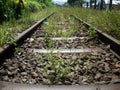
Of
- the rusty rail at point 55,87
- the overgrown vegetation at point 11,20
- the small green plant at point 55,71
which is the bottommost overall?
the overgrown vegetation at point 11,20

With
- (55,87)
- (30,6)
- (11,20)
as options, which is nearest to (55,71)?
(55,87)

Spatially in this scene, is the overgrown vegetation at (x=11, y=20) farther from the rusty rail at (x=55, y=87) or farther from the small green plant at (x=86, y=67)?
the rusty rail at (x=55, y=87)

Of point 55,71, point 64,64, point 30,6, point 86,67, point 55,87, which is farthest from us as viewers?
point 30,6

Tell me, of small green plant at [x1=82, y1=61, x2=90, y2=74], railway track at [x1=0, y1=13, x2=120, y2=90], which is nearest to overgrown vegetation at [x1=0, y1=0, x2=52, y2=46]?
railway track at [x1=0, y1=13, x2=120, y2=90]

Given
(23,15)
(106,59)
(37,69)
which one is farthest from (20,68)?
(23,15)

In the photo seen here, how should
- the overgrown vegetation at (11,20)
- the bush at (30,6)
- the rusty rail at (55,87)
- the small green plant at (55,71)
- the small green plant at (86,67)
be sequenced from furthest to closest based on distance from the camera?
the bush at (30,6)
the overgrown vegetation at (11,20)
the small green plant at (86,67)
the small green plant at (55,71)
the rusty rail at (55,87)

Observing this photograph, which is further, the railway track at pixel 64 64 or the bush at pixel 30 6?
the bush at pixel 30 6

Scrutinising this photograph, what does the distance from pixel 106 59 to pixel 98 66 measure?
446mm

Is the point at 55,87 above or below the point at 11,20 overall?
above

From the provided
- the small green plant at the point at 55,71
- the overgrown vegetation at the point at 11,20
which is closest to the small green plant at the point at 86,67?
the small green plant at the point at 55,71

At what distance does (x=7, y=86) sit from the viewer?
115 inches

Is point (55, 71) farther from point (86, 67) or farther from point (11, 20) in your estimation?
point (11, 20)

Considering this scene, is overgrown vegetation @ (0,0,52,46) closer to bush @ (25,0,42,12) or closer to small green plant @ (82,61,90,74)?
small green plant @ (82,61,90,74)

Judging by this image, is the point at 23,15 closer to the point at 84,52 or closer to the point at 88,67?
the point at 84,52
